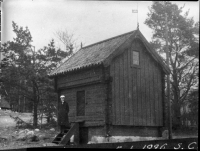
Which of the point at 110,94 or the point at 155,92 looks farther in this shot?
the point at 155,92

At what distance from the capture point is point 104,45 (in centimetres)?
1573

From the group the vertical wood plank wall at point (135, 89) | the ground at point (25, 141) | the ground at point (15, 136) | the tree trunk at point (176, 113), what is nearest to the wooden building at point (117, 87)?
the vertical wood plank wall at point (135, 89)

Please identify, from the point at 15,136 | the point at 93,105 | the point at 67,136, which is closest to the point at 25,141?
the point at 15,136

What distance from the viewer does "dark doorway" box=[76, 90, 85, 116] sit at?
14.9 m

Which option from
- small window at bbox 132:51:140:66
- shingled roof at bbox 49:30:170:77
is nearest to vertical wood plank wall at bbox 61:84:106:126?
shingled roof at bbox 49:30:170:77

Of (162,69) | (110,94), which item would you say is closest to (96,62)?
(110,94)

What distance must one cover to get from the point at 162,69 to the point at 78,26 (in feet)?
20.2

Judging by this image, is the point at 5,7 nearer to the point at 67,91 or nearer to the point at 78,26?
the point at 78,26

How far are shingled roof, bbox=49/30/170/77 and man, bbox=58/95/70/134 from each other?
4.84 feet

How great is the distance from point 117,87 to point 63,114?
2.85 metres

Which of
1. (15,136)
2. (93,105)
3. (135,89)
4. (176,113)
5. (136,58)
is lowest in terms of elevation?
(15,136)

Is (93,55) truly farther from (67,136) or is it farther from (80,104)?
(67,136)

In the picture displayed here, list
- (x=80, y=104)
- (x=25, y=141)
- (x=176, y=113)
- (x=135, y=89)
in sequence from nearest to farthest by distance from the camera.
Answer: (x=25, y=141) < (x=135, y=89) < (x=176, y=113) < (x=80, y=104)

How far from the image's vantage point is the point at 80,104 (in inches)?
591
